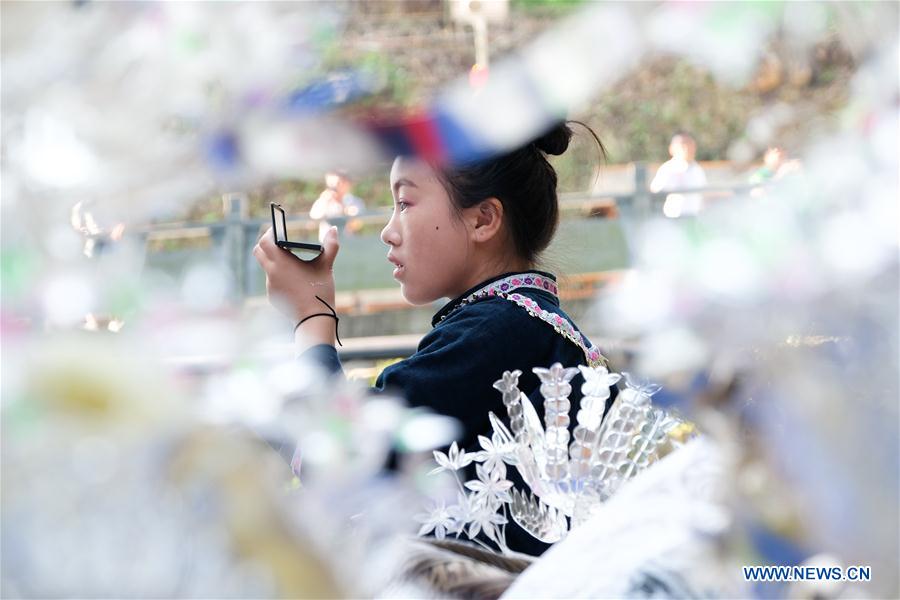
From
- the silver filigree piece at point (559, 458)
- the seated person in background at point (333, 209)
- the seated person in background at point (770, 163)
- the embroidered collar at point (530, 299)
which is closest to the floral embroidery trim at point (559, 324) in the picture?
the embroidered collar at point (530, 299)

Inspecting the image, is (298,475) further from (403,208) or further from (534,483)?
(403,208)

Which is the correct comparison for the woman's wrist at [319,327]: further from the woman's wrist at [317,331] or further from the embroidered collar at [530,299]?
the embroidered collar at [530,299]

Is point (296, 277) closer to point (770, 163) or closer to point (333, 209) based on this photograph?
point (770, 163)

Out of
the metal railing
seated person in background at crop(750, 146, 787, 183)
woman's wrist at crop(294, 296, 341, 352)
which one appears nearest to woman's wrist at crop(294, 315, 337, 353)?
woman's wrist at crop(294, 296, 341, 352)

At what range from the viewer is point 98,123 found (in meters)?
0.41

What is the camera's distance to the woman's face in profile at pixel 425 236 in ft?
4.80

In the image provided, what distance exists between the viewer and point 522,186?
159 cm

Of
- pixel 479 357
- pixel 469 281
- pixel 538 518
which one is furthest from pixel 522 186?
pixel 538 518

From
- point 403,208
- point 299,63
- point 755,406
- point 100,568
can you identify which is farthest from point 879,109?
point 403,208

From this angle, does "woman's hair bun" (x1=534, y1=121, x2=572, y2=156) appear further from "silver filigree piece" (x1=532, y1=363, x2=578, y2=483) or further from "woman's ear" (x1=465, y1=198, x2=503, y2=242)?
"silver filigree piece" (x1=532, y1=363, x2=578, y2=483)

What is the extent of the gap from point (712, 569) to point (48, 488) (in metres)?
0.27

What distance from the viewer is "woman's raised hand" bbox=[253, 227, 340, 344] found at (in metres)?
1.28

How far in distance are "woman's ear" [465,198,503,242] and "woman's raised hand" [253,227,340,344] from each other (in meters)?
0.24

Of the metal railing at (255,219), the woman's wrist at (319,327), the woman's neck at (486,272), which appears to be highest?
the woman's wrist at (319,327)
